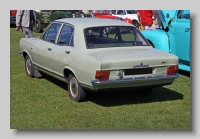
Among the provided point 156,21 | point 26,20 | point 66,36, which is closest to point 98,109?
point 66,36

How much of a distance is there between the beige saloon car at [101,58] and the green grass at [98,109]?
0.33m

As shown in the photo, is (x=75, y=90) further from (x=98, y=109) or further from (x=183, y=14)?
(x=183, y=14)

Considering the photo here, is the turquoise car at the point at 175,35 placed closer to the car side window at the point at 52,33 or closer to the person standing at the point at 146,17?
the person standing at the point at 146,17

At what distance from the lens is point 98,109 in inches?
236

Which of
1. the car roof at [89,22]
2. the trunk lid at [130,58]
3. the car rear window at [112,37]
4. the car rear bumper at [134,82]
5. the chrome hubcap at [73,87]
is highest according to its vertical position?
the car roof at [89,22]

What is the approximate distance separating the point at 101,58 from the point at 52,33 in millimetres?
2176

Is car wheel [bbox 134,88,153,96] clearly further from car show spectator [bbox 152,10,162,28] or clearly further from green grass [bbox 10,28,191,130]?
car show spectator [bbox 152,10,162,28]

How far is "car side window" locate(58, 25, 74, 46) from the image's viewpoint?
657 cm

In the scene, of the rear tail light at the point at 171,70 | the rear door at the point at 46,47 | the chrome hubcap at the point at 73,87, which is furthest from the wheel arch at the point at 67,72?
the rear tail light at the point at 171,70

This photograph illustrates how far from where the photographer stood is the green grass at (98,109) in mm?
5363

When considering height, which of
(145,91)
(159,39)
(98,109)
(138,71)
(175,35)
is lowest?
→ (98,109)

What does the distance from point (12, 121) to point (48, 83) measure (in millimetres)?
2427

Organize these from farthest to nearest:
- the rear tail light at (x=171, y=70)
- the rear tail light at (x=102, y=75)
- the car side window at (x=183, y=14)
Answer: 1. the car side window at (x=183, y=14)
2. the rear tail light at (x=171, y=70)
3. the rear tail light at (x=102, y=75)

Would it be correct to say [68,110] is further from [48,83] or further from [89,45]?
[48,83]
